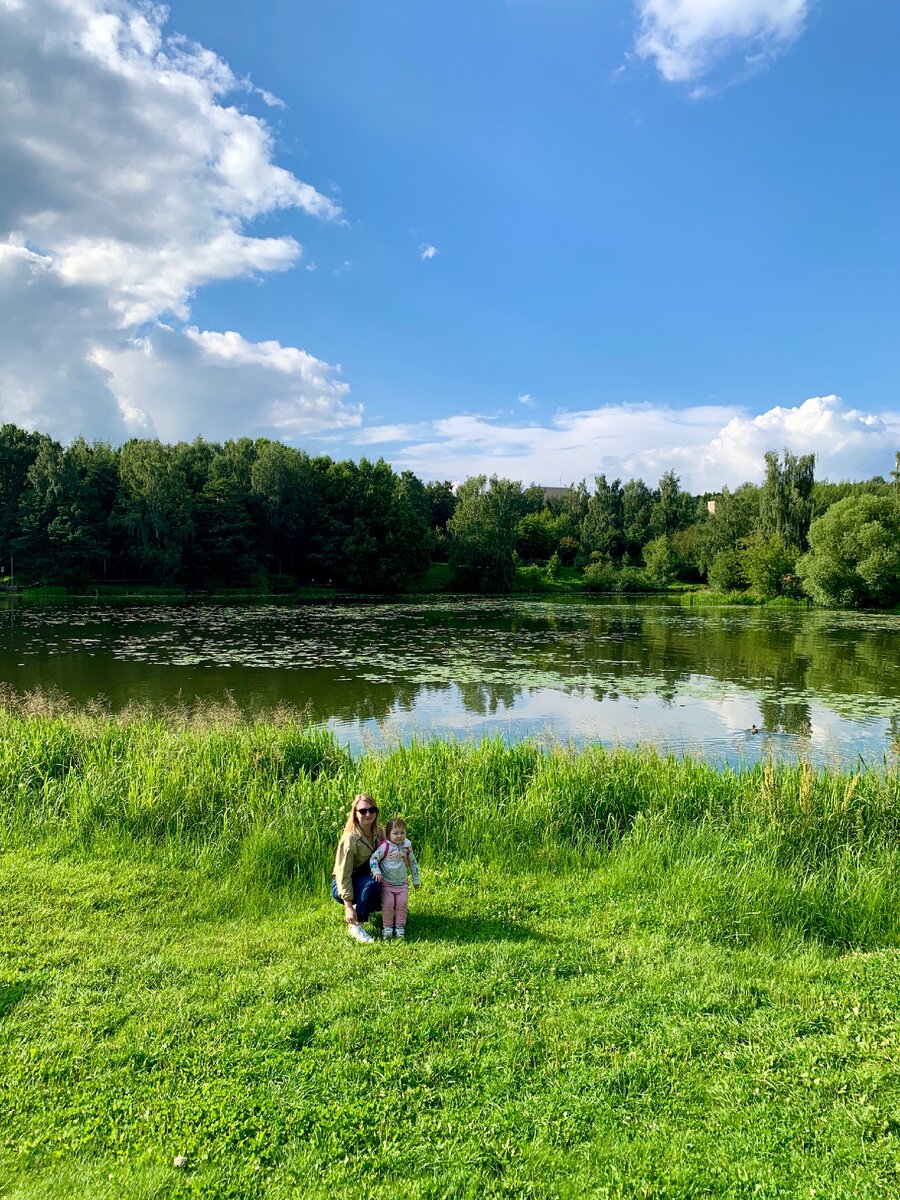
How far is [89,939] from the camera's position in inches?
209

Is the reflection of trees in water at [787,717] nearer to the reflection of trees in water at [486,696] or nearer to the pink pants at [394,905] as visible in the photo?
the reflection of trees in water at [486,696]

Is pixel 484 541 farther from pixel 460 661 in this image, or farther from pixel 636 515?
pixel 460 661

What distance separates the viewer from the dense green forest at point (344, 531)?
183 feet

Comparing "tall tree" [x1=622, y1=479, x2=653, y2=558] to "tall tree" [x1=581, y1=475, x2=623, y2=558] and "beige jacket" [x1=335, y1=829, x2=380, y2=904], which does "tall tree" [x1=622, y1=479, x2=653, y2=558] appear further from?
"beige jacket" [x1=335, y1=829, x2=380, y2=904]

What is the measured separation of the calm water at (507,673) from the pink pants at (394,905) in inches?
251

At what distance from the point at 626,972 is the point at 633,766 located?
474cm

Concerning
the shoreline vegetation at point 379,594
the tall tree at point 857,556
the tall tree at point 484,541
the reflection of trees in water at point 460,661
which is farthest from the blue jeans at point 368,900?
the tall tree at point 484,541

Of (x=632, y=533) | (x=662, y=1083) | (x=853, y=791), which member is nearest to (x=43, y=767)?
(x=662, y=1083)

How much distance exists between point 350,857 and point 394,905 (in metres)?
0.53

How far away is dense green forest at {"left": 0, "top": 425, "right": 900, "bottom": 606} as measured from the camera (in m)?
55.6

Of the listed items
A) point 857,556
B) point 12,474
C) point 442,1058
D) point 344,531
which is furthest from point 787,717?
point 12,474

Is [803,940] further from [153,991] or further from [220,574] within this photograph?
[220,574]

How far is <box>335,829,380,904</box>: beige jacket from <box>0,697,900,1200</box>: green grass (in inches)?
12.4

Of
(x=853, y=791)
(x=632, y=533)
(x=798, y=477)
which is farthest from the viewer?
(x=632, y=533)
